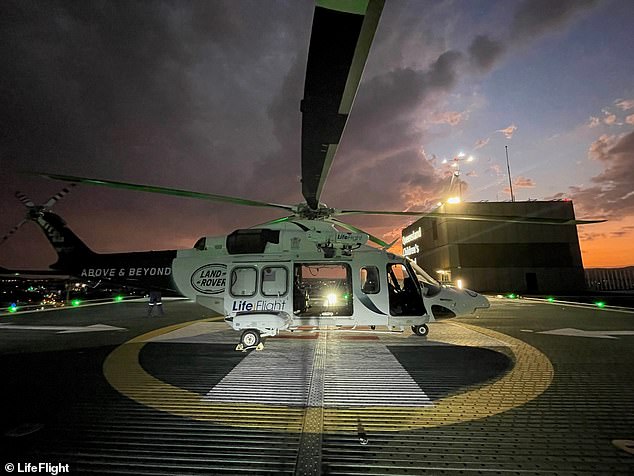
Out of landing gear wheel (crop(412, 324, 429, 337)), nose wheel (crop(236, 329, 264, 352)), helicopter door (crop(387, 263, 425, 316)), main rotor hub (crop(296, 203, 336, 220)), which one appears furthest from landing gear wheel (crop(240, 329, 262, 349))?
landing gear wheel (crop(412, 324, 429, 337))

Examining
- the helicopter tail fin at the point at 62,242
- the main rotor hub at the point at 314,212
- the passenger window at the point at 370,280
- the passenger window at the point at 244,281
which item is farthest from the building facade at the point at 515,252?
the helicopter tail fin at the point at 62,242

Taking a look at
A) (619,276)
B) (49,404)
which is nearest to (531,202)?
(619,276)

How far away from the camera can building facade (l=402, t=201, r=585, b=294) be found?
41969 millimetres

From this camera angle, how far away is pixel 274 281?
26.1 ft

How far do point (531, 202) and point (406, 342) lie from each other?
47430 millimetres

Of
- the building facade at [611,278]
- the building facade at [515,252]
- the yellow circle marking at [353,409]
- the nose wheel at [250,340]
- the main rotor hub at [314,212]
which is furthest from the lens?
the building facade at [611,278]

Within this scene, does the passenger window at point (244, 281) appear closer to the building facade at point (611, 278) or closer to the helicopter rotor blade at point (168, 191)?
the helicopter rotor blade at point (168, 191)

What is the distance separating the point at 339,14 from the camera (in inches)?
65.5

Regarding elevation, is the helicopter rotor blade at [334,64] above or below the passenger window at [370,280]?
above

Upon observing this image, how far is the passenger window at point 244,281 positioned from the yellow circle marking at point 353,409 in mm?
3157

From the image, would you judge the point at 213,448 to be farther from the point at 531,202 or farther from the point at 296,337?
the point at 531,202

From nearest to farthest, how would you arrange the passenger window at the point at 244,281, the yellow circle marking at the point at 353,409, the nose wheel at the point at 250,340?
the yellow circle marking at the point at 353,409 < the nose wheel at the point at 250,340 < the passenger window at the point at 244,281

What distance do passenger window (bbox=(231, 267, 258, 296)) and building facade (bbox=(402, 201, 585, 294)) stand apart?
39.9 meters

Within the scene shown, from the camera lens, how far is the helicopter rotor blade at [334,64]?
1.66m
